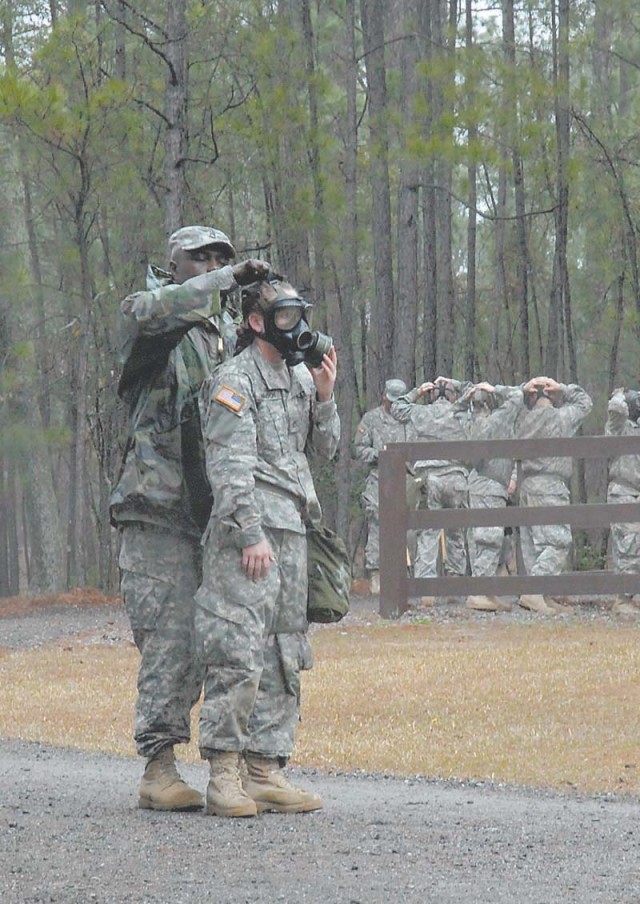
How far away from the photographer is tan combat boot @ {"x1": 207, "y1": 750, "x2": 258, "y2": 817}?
582 cm

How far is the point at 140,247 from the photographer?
25.8m

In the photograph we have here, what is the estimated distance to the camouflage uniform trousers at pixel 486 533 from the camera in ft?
57.1

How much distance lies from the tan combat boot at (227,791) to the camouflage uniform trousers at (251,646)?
5cm

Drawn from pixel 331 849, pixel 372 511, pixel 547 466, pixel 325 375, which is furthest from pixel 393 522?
pixel 331 849

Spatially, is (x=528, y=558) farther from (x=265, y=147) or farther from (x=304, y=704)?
(x=265, y=147)

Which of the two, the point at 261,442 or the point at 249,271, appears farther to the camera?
the point at 261,442

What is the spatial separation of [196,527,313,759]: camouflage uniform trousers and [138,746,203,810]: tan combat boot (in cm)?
27

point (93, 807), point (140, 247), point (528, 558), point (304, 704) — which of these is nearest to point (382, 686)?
point (304, 704)

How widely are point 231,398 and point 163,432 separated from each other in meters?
0.42

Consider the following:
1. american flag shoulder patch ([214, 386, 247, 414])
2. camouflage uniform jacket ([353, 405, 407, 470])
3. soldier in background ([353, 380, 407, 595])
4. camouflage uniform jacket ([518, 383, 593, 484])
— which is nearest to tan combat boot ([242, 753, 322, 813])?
american flag shoulder patch ([214, 386, 247, 414])

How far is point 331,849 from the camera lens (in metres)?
5.31

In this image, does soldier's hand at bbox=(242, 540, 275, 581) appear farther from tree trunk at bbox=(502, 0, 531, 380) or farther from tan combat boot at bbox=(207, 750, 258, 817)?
tree trunk at bbox=(502, 0, 531, 380)

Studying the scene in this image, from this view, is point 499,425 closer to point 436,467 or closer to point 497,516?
point 436,467

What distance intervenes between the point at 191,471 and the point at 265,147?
1709 cm
